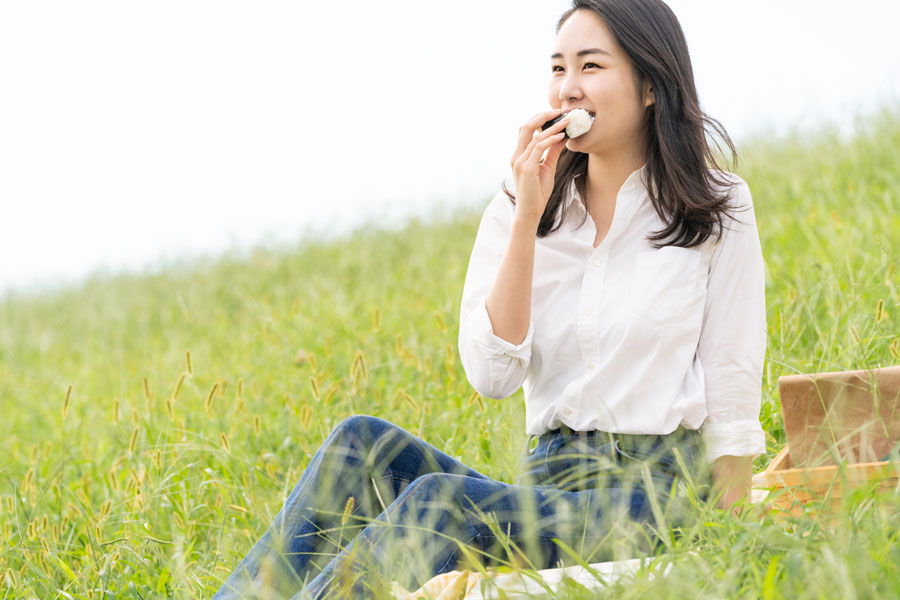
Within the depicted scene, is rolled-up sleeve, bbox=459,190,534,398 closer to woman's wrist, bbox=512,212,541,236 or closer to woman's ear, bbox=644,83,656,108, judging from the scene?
woman's wrist, bbox=512,212,541,236

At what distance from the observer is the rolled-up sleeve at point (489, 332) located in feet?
8.32

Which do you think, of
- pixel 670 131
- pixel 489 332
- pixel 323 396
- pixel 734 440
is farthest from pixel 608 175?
pixel 323 396

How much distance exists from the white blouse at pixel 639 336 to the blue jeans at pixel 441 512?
0.08m

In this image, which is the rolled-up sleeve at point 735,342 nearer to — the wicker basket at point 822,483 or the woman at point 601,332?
the woman at point 601,332

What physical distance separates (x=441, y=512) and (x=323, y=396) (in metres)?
1.85

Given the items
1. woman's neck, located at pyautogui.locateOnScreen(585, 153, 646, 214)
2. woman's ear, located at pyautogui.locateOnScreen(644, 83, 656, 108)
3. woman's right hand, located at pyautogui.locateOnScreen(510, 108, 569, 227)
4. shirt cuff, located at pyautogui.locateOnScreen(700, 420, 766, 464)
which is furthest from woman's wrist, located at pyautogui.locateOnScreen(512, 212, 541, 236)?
shirt cuff, located at pyautogui.locateOnScreen(700, 420, 766, 464)

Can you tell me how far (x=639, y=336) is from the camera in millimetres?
2482

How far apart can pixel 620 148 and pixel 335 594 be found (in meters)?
1.42

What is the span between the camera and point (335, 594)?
80.1 inches

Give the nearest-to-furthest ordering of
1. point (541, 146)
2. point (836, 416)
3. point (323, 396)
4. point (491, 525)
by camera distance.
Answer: point (491, 525) → point (836, 416) → point (541, 146) → point (323, 396)

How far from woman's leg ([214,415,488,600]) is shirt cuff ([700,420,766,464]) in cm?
60

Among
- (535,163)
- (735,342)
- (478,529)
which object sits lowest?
(478,529)

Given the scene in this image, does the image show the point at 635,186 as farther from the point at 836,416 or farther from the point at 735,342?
the point at 836,416

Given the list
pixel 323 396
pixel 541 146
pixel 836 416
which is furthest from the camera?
pixel 323 396
